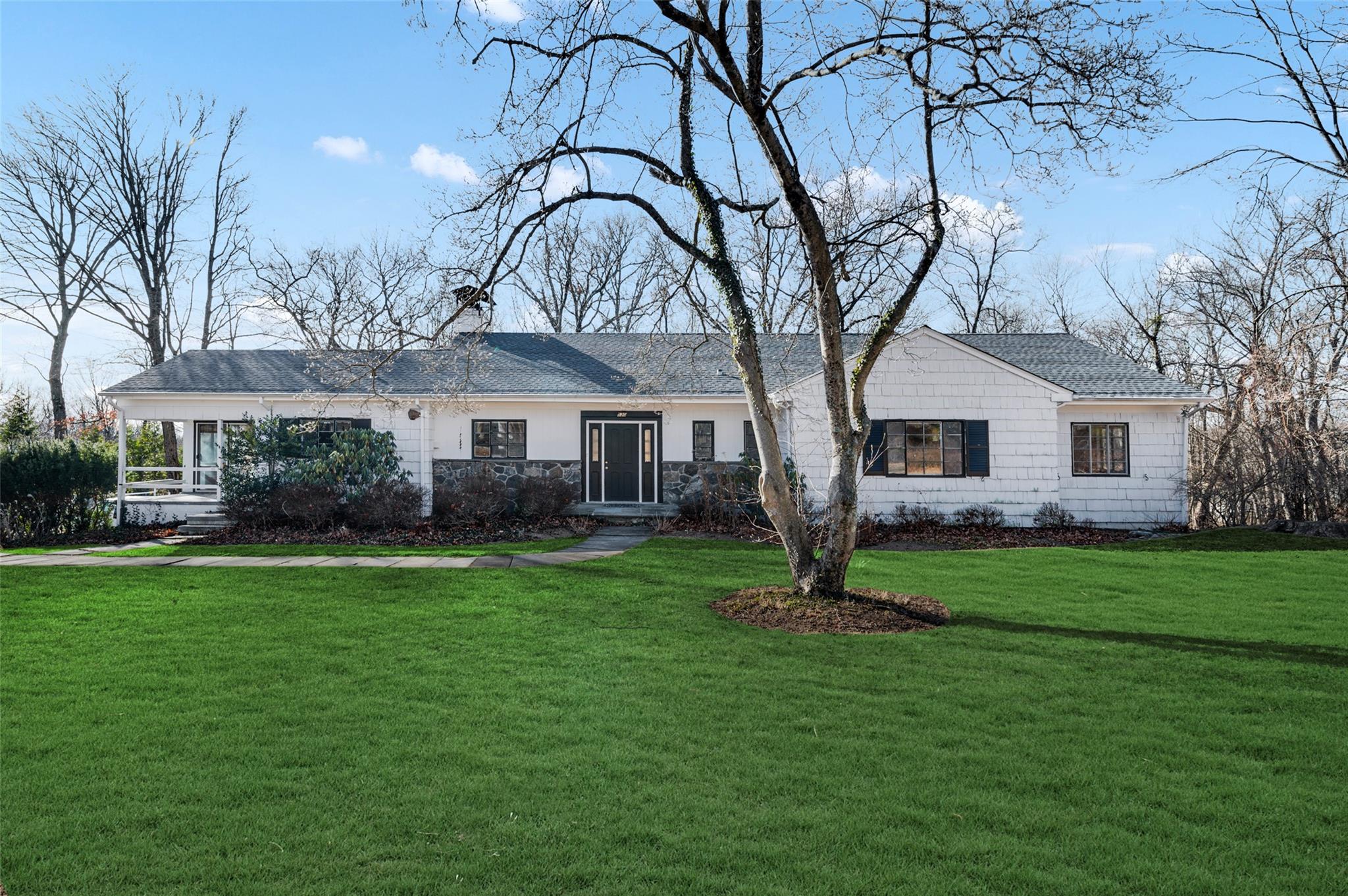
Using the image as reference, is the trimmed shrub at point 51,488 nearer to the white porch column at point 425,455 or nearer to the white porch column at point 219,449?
the white porch column at point 219,449

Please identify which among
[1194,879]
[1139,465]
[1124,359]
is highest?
[1124,359]

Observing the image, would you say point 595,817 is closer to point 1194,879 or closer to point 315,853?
point 315,853

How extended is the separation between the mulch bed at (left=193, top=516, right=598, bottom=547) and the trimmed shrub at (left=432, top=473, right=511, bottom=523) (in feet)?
0.98

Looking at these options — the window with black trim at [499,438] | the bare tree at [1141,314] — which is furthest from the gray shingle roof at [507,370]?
the bare tree at [1141,314]

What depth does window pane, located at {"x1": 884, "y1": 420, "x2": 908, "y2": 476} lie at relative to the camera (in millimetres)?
15906

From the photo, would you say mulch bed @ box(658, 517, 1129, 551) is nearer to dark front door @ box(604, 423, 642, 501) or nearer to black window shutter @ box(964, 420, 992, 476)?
black window shutter @ box(964, 420, 992, 476)

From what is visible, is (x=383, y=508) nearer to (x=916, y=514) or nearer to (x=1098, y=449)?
(x=916, y=514)

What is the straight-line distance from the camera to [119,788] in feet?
12.5

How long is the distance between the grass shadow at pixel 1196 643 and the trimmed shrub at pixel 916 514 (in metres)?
8.16

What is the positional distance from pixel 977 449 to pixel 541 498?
839 cm

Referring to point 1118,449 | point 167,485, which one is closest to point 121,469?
point 167,485

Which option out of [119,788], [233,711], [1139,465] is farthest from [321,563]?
[1139,465]

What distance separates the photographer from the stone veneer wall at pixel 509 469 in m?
17.4

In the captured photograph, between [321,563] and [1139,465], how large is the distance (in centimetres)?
1519
